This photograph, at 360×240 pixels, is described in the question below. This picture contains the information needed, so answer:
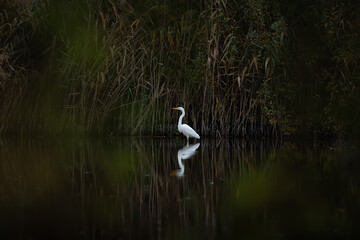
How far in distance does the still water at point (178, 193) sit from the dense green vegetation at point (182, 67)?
157 cm

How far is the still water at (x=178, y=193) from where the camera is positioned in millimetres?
3539

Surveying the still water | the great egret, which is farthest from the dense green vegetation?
the still water

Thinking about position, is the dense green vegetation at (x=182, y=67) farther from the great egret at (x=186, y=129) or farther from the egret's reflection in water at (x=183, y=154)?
the egret's reflection in water at (x=183, y=154)

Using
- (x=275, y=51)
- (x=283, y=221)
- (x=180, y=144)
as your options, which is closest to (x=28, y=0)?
(x=180, y=144)

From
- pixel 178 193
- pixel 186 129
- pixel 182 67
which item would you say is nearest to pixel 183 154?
pixel 186 129

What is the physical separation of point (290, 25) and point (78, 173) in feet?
18.3

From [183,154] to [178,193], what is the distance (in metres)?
3.20

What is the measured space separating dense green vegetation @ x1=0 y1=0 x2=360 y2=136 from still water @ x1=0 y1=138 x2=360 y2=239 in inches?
62.0

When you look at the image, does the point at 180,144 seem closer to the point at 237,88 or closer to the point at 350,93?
the point at 237,88

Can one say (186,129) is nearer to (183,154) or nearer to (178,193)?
(183,154)

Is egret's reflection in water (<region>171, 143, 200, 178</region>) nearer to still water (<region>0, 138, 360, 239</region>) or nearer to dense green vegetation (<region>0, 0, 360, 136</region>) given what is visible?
still water (<region>0, 138, 360, 239</region>)

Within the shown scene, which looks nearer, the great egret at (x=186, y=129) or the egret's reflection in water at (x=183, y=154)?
the egret's reflection in water at (x=183, y=154)

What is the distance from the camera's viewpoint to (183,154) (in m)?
7.95

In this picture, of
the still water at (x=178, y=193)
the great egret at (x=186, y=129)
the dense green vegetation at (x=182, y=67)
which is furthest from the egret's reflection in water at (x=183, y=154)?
the dense green vegetation at (x=182, y=67)
